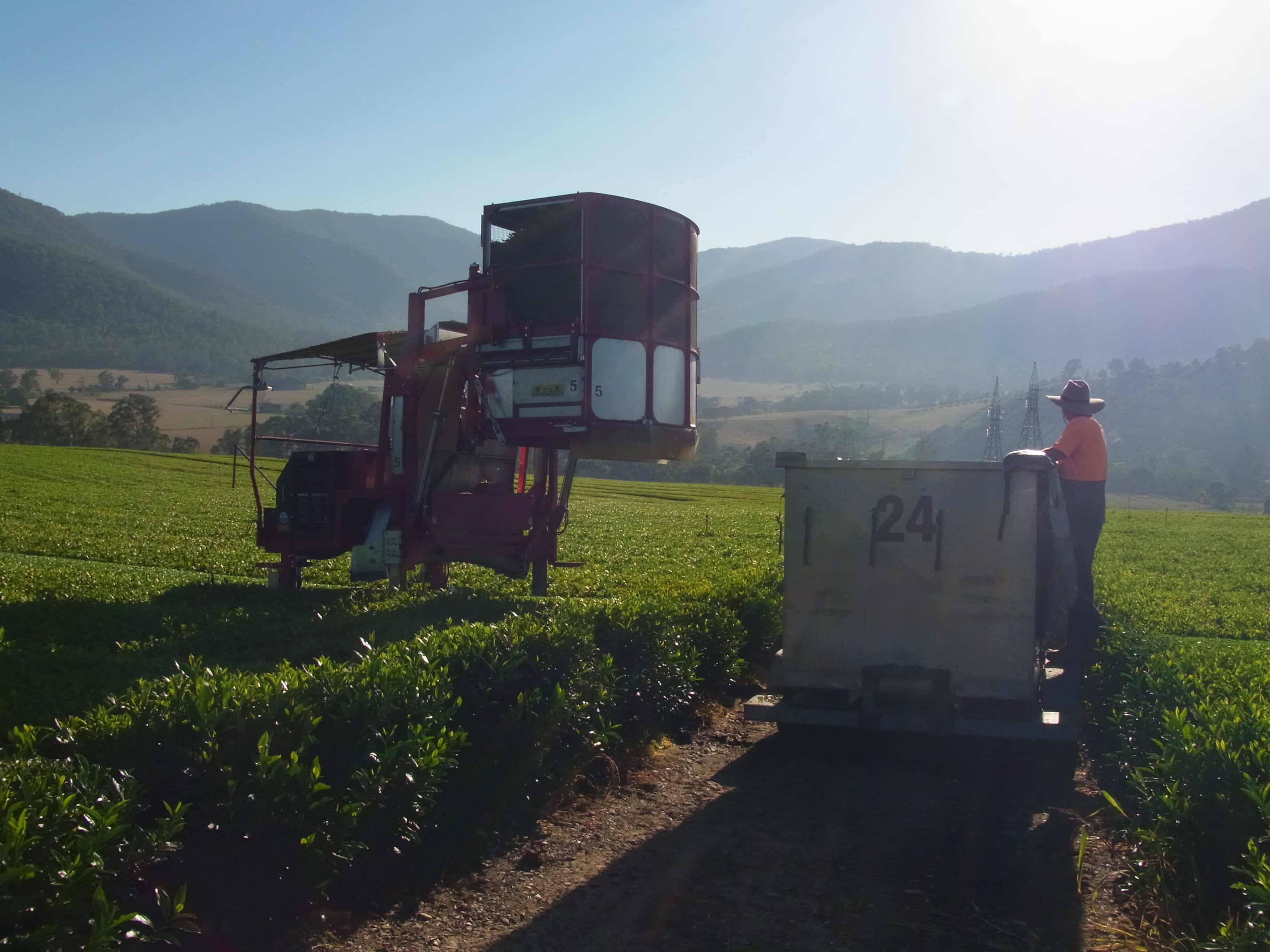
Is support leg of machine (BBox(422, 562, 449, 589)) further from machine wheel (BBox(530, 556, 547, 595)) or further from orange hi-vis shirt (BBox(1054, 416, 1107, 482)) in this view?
orange hi-vis shirt (BBox(1054, 416, 1107, 482))

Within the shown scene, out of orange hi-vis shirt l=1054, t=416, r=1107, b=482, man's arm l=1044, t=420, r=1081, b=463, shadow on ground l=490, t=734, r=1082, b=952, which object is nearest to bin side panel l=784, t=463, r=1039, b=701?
shadow on ground l=490, t=734, r=1082, b=952

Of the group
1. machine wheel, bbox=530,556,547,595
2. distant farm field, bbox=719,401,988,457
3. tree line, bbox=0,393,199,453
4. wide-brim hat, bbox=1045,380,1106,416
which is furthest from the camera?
distant farm field, bbox=719,401,988,457

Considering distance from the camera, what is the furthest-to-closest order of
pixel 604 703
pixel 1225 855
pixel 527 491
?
pixel 527 491, pixel 604 703, pixel 1225 855

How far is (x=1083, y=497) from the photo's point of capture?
29.4 ft

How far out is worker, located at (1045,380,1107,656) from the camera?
8945 mm

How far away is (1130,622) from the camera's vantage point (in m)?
10.5

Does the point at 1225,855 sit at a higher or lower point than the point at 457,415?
lower

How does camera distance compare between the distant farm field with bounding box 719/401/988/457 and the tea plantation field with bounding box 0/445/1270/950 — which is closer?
the tea plantation field with bounding box 0/445/1270/950

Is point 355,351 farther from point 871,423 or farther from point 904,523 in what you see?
point 871,423

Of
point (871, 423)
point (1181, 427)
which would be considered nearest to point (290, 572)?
point (1181, 427)

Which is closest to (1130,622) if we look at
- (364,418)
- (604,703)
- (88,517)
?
(604,703)

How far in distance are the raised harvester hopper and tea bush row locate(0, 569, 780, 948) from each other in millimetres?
3386

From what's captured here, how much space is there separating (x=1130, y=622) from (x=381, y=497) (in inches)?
311

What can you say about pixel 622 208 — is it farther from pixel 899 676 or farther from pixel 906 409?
pixel 906 409
